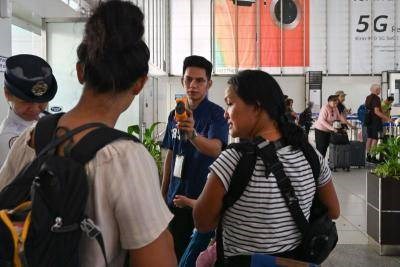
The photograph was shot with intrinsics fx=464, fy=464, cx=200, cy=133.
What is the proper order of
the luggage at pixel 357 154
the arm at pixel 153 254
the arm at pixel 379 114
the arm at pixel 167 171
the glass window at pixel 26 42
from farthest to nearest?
the arm at pixel 379 114
the luggage at pixel 357 154
the glass window at pixel 26 42
the arm at pixel 167 171
the arm at pixel 153 254

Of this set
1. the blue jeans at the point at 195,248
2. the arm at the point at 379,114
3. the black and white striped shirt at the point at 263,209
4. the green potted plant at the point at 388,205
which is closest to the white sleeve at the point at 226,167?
the black and white striped shirt at the point at 263,209

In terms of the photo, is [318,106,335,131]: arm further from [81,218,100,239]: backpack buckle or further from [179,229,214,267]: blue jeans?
[81,218,100,239]: backpack buckle

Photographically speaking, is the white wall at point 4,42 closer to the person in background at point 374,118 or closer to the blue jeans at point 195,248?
the blue jeans at point 195,248

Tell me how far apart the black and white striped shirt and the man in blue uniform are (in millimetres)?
842

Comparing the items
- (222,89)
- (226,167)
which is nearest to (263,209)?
(226,167)

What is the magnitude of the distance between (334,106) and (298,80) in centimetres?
738

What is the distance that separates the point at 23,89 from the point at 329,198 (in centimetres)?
134

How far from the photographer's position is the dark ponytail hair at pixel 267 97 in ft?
5.36

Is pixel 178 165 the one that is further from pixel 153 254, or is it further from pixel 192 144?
pixel 153 254

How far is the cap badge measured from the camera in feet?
6.42

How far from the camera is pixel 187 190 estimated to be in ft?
8.41

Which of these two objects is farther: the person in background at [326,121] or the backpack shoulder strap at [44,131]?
the person in background at [326,121]

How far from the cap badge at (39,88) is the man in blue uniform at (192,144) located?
71 cm

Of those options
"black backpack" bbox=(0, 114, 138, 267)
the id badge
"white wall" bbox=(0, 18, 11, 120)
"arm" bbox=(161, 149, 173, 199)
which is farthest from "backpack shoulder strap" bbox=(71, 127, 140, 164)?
"white wall" bbox=(0, 18, 11, 120)
